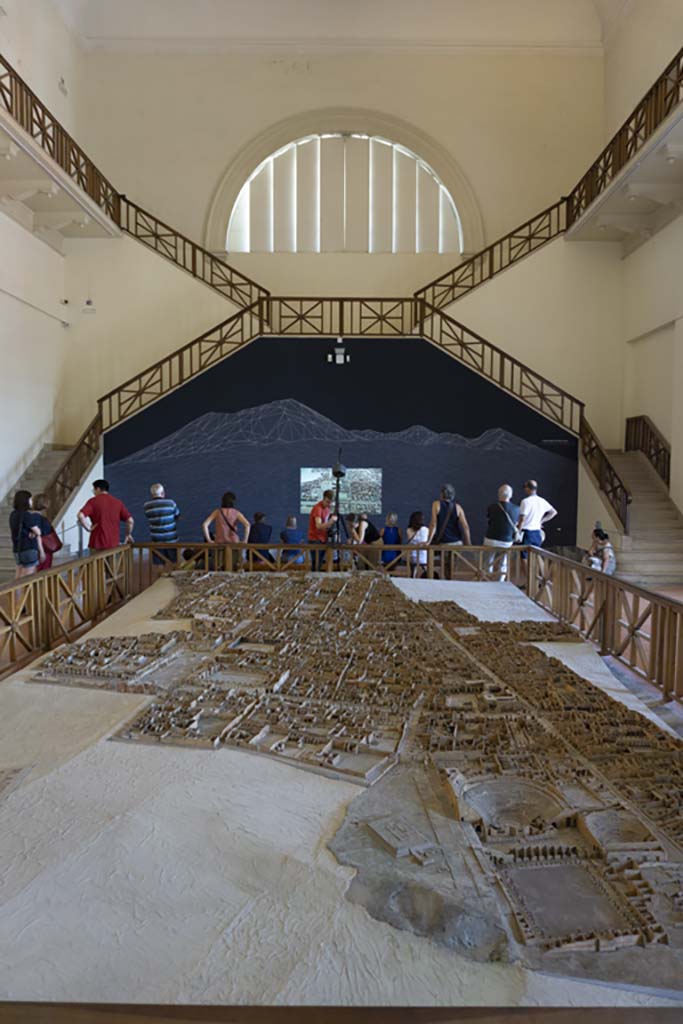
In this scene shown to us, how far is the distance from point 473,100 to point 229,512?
593 inches

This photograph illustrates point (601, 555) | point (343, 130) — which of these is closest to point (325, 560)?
point (601, 555)

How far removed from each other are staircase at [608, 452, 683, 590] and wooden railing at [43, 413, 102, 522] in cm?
1026

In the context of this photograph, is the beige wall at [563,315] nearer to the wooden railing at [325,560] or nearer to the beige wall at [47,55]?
the wooden railing at [325,560]

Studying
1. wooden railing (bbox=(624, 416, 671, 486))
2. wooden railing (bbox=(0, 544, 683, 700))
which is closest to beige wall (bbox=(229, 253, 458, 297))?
wooden railing (bbox=(624, 416, 671, 486))

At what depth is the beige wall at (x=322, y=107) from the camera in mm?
19672

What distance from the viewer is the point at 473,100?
1978 centimetres

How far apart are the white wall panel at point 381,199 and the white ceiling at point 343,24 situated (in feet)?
8.29

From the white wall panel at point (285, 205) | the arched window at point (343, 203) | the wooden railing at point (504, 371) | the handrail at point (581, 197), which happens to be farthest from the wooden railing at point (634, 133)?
the white wall panel at point (285, 205)

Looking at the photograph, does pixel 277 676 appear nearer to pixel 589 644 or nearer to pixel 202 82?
pixel 589 644

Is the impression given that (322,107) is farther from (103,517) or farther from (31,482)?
(103,517)

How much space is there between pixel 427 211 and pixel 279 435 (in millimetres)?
9054

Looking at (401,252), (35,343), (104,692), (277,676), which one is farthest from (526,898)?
(401,252)

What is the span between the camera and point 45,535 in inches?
Answer: 345

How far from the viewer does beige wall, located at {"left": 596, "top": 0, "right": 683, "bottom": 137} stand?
1592cm
